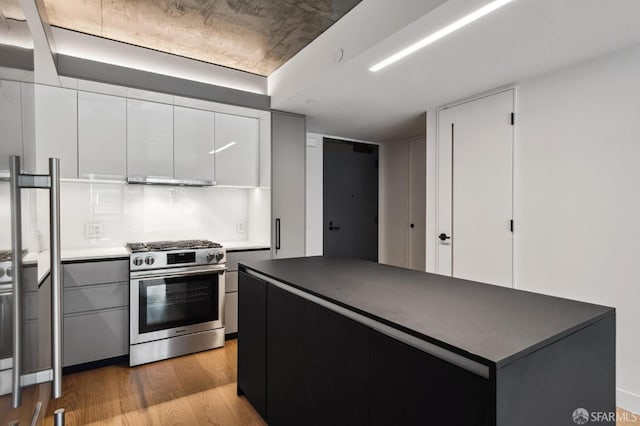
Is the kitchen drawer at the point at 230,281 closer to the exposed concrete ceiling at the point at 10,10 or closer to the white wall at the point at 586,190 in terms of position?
the white wall at the point at 586,190

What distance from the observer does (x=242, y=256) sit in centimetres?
342

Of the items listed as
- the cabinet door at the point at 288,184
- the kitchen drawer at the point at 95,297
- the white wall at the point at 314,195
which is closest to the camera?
the kitchen drawer at the point at 95,297

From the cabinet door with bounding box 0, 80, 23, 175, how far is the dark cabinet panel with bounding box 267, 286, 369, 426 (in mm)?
1085

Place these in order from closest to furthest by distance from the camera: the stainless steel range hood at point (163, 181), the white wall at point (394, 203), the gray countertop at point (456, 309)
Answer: the gray countertop at point (456, 309) → the stainless steel range hood at point (163, 181) → the white wall at point (394, 203)

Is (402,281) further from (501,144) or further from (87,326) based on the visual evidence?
(87,326)

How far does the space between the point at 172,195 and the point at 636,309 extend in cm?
394

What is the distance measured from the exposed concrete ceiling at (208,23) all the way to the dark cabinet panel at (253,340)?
73.1 inches

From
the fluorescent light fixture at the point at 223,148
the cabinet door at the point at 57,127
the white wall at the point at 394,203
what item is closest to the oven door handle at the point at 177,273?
the cabinet door at the point at 57,127

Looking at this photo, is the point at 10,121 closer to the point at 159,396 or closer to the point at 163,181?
the point at 159,396

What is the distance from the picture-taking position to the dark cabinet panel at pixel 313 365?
4.14ft

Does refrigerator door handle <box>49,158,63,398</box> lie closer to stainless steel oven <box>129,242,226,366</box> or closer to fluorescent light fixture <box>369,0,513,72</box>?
fluorescent light fixture <box>369,0,513,72</box>

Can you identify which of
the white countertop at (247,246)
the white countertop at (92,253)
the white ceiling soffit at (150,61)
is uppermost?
the white ceiling soffit at (150,61)

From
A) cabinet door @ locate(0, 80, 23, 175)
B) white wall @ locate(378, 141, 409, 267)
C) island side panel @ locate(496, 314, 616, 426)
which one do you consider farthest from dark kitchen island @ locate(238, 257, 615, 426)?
white wall @ locate(378, 141, 409, 267)

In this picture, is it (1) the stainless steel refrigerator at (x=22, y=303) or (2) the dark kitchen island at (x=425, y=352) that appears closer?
(1) the stainless steel refrigerator at (x=22, y=303)
